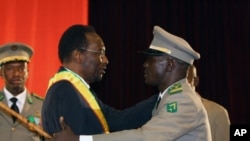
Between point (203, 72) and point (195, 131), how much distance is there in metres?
3.18

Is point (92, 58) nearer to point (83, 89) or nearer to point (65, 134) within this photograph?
point (83, 89)

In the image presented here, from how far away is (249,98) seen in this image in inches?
227

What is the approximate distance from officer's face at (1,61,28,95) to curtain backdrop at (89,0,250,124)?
1894mm

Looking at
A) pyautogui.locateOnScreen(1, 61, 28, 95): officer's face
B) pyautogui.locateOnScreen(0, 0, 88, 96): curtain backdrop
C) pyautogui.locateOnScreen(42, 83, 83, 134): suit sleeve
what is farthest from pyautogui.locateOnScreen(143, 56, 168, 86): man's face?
pyautogui.locateOnScreen(0, 0, 88, 96): curtain backdrop

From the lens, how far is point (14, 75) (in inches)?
143

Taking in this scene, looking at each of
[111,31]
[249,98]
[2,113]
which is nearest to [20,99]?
[2,113]

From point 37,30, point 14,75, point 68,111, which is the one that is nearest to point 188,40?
point 37,30

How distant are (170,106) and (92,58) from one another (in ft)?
1.46

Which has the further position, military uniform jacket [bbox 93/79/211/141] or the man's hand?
military uniform jacket [bbox 93/79/211/141]

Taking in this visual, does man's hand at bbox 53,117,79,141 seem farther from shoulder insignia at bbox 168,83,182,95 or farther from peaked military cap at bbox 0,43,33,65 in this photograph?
peaked military cap at bbox 0,43,33,65

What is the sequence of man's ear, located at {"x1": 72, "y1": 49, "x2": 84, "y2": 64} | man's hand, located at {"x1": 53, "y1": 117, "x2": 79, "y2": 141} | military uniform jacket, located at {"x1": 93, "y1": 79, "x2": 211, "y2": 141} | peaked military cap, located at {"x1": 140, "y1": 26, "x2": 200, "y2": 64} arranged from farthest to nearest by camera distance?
peaked military cap, located at {"x1": 140, "y1": 26, "x2": 200, "y2": 64}
man's ear, located at {"x1": 72, "y1": 49, "x2": 84, "y2": 64}
military uniform jacket, located at {"x1": 93, "y1": 79, "x2": 211, "y2": 141}
man's hand, located at {"x1": 53, "y1": 117, "x2": 79, "y2": 141}

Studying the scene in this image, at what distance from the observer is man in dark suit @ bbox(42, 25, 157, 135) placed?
2443 mm

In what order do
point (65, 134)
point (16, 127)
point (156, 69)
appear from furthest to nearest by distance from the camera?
point (16, 127) → point (156, 69) → point (65, 134)

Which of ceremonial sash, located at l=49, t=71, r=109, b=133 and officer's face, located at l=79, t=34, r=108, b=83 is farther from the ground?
officer's face, located at l=79, t=34, r=108, b=83
